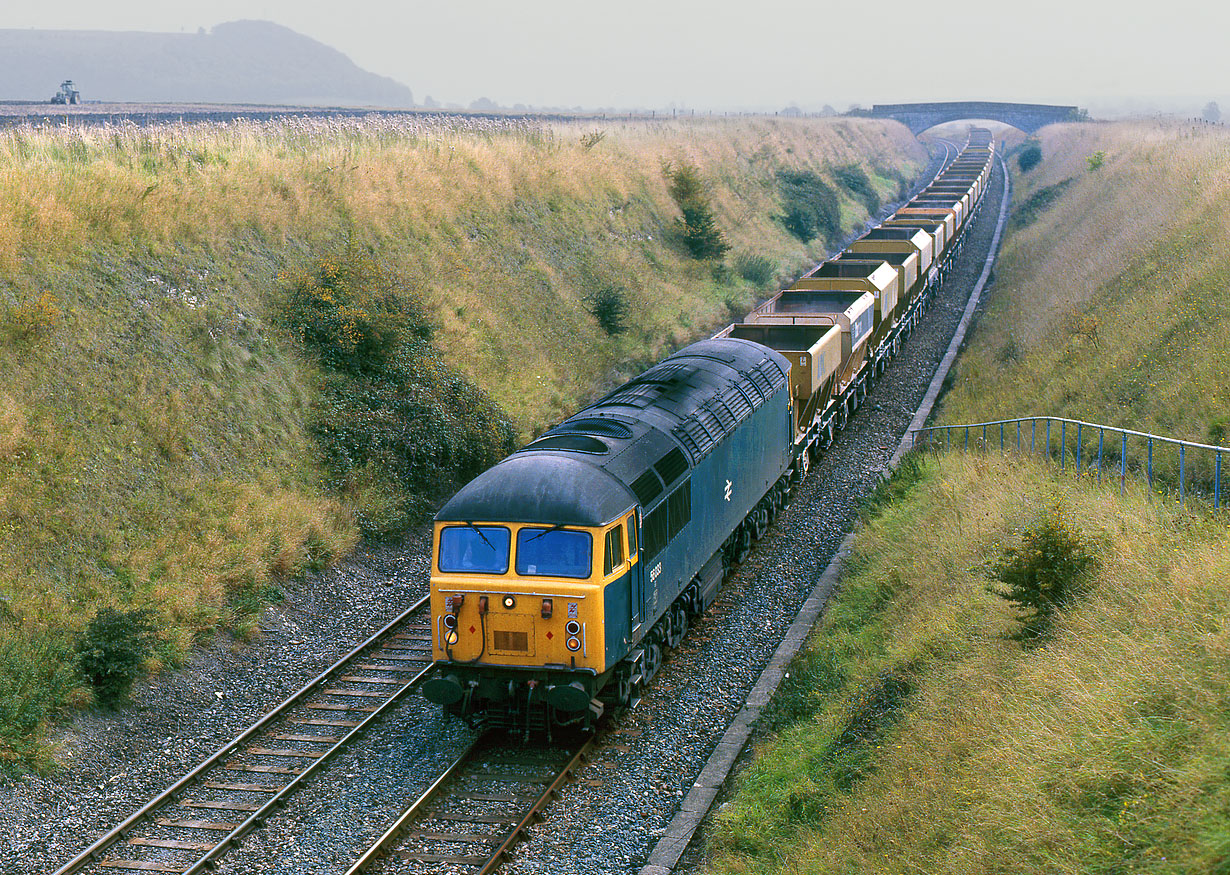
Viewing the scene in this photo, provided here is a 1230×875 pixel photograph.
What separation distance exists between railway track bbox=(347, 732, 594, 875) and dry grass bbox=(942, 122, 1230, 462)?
36.4ft

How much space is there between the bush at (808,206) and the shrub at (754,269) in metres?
10.6

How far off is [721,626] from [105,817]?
8.93 metres

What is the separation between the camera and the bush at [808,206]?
178ft

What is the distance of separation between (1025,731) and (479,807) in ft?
19.3

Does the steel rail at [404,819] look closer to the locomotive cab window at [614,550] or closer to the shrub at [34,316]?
the locomotive cab window at [614,550]

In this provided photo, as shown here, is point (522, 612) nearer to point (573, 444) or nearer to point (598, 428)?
point (573, 444)

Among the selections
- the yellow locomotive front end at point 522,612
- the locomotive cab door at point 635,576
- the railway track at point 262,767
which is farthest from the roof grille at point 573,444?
the railway track at point 262,767

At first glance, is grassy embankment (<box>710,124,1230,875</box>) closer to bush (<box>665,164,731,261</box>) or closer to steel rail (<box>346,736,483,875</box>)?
steel rail (<box>346,736,483,875</box>)

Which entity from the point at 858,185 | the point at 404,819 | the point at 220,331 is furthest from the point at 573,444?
the point at 858,185

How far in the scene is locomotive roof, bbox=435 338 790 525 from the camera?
39.4 ft

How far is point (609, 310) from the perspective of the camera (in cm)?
3123

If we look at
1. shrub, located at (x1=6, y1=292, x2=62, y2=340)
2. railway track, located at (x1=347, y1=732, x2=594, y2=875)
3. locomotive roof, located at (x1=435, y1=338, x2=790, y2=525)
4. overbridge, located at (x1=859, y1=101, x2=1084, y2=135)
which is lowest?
railway track, located at (x1=347, y1=732, x2=594, y2=875)

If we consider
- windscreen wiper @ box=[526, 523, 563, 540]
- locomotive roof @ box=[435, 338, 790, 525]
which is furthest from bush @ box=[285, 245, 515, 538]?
windscreen wiper @ box=[526, 523, 563, 540]

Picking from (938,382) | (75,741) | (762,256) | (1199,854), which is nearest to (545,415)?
(938,382)
